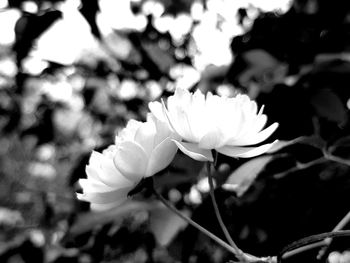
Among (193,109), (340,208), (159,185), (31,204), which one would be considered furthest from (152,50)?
(31,204)

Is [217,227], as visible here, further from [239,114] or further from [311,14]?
[311,14]

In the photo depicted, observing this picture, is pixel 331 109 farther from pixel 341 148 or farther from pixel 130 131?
pixel 130 131

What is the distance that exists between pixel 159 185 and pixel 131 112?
1.92 feet

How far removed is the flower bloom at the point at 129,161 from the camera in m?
0.51

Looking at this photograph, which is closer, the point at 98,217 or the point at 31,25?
the point at 31,25

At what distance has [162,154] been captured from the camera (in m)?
0.52

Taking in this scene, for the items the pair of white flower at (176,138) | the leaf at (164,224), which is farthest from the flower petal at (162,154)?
the leaf at (164,224)

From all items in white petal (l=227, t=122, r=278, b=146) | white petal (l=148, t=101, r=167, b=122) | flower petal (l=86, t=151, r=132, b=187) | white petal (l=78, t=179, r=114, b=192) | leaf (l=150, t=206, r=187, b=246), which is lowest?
leaf (l=150, t=206, r=187, b=246)

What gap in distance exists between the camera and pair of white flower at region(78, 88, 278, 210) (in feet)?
1.67

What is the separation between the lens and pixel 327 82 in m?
0.84

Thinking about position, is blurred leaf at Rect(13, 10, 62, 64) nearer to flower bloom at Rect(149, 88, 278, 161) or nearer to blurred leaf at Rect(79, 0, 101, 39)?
blurred leaf at Rect(79, 0, 101, 39)

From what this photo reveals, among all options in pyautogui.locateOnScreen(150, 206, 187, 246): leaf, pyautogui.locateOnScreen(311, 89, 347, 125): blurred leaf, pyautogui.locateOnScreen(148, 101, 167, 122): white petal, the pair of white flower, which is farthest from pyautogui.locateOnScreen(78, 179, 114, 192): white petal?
pyautogui.locateOnScreen(311, 89, 347, 125): blurred leaf

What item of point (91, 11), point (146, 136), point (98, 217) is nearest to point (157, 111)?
point (146, 136)

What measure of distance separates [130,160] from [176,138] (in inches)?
2.4
